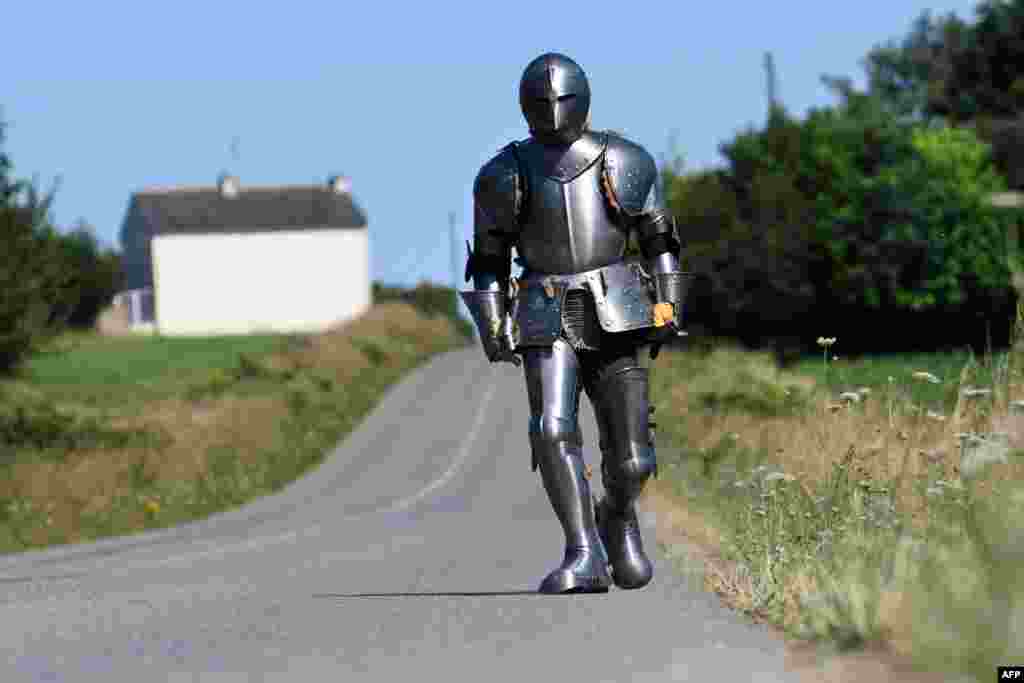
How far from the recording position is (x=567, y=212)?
9.84 m

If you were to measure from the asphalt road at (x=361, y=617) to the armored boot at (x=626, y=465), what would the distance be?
0.55 feet

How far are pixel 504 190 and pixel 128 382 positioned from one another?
196ft

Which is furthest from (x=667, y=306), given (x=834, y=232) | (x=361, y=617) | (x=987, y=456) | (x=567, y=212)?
(x=834, y=232)

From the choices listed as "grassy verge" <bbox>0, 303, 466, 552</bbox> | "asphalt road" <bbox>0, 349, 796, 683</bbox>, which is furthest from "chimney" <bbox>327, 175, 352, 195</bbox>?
"asphalt road" <bbox>0, 349, 796, 683</bbox>

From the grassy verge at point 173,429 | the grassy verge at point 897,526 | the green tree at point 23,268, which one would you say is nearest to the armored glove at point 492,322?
the grassy verge at point 897,526

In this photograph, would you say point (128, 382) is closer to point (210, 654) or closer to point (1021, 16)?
point (1021, 16)

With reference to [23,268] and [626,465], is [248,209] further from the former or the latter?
[626,465]

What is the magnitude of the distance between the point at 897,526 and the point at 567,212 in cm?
273

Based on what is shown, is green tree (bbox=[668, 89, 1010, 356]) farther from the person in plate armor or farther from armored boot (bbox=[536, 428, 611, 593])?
armored boot (bbox=[536, 428, 611, 593])

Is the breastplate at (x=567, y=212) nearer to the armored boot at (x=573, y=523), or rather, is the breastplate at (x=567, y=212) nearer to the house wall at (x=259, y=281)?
the armored boot at (x=573, y=523)

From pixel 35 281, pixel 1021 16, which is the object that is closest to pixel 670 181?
pixel 1021 16

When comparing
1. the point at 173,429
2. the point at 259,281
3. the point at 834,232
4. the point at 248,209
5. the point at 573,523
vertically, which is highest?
the point at 248,209

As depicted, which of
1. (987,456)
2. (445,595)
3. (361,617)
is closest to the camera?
(987,456)

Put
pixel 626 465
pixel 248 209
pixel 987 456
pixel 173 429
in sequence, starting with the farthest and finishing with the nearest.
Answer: pixel 248 209 < pixel 173 429 < pixel 626 465 < pixel 987 456
